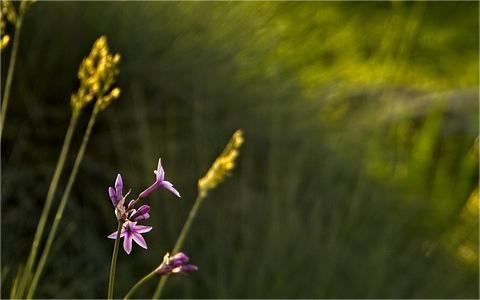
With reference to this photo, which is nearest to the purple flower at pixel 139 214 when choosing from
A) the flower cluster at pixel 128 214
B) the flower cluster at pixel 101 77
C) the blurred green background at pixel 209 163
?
the flower cluster at pixel 128 214

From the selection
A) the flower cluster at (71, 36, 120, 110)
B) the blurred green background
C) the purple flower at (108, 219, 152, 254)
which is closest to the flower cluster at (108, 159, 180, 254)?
the purple flower at (108, 219, 152, 254)

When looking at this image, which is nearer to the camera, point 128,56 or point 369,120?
point 128,56

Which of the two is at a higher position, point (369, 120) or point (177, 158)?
point (177, 158)

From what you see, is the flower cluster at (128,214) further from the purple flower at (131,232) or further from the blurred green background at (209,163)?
the blurred green background at (209,163)

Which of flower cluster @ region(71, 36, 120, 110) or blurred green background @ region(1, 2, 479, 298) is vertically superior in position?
flower cluster @ region(71, 36, 120, 110)

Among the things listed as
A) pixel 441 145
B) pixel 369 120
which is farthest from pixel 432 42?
pixel 369 120

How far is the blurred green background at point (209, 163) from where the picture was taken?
221 cm

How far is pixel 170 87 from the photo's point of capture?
2.54 metres

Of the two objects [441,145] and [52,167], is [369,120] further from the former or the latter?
[441,145]

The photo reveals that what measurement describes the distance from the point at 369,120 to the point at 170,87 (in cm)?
82

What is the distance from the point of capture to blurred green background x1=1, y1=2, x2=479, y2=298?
2.21 metres

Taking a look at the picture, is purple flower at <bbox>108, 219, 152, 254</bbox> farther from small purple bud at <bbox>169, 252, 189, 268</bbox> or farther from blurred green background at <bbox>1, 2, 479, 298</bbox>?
blurred green background at <bbox>1, 2, 479, 298</bbox>

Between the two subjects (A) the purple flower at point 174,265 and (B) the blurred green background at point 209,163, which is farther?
(B) the blurred green background at point 209,163

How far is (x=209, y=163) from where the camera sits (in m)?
2.40
